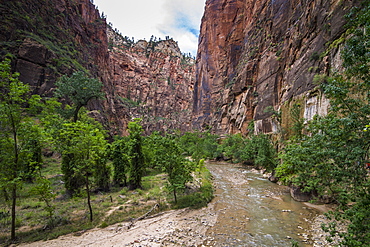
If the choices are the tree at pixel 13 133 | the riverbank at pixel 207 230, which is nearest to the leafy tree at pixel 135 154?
the riverbank at pixel 207 230

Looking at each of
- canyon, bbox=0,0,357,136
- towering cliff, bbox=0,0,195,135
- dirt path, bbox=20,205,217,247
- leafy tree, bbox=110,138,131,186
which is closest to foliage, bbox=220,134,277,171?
canyon, bbox=0,0,357,136

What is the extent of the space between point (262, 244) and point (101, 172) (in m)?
14.2

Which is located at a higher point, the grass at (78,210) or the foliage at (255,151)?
the foliage at (255,151)

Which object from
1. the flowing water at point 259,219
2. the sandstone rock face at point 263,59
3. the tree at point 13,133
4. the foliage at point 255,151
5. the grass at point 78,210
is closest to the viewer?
the tree at point 13,133

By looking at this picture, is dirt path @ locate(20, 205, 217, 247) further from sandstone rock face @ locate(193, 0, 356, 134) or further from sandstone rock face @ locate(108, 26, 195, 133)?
sandstone rock face @ locate(108, 26, 195, 133)

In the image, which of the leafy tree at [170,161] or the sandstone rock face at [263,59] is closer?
the leafy tree at [170,161]

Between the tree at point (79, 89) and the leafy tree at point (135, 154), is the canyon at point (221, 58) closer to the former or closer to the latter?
the tree at point (79, 89)

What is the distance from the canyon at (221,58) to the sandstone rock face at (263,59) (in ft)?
0.60

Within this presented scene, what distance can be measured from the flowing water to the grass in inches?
96.4

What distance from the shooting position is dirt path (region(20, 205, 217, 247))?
308 inches

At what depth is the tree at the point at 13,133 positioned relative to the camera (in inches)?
284

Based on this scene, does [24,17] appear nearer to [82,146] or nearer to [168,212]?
[82,146]

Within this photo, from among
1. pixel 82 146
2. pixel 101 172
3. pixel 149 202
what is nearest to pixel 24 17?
pixel 101 172

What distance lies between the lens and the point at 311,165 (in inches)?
267
